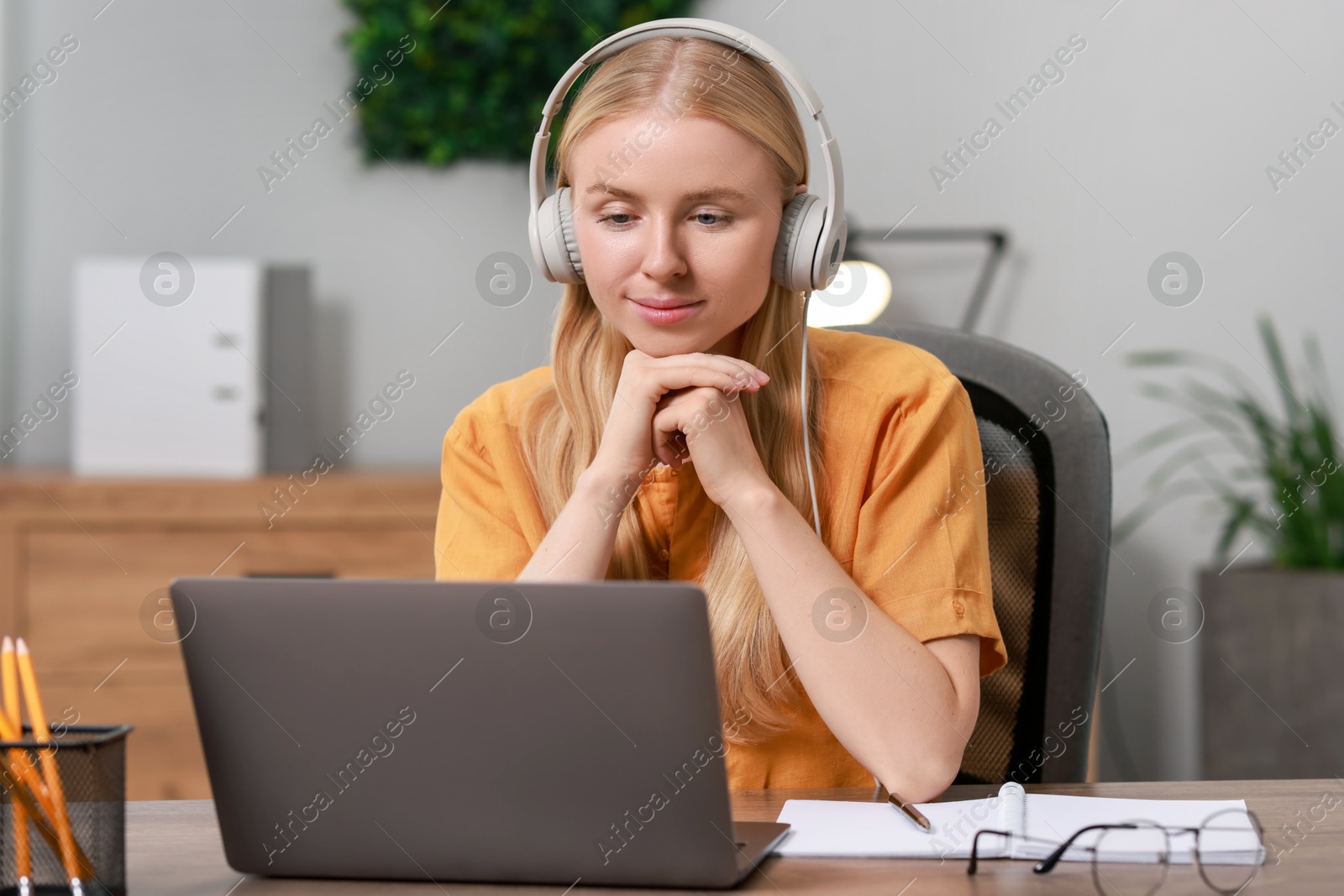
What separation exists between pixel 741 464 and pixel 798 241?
0.62 ft

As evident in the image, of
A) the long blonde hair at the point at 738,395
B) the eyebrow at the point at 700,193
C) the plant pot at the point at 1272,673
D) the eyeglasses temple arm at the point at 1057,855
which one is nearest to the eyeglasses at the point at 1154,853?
the eyeglasses temple arm at the point at 1057,855

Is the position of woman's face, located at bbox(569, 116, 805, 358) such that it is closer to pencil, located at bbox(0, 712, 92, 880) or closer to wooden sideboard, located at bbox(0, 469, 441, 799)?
pencil, located at bbox(0, 712, 92, 880)

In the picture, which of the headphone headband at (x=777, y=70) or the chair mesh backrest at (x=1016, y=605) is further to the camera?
the chair mesh backrest at (x=1016, y=605)

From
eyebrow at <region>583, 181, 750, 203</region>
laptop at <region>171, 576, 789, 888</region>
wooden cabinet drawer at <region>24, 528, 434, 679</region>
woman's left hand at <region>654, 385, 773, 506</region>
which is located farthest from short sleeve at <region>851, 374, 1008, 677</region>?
wooden cabinet drawer at <region>24, 528, 434, 679</region>

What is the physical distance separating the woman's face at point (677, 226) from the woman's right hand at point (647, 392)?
0.04 meters

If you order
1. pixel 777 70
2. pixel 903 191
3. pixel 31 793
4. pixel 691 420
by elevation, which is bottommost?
pixel 31 793

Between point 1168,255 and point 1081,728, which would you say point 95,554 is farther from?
point 1168,255

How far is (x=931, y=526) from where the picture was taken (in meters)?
0.95

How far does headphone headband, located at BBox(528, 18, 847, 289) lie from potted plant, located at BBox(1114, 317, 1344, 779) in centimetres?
123

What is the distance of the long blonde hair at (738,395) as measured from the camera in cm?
96

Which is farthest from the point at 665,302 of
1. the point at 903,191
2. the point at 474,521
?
the point at 903,191

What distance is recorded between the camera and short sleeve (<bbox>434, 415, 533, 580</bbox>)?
1036mm

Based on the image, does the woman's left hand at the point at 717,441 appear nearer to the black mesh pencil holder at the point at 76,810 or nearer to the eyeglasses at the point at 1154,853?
the eyeglasses at the point at 1154,853

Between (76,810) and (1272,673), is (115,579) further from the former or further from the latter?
(1272,673)
